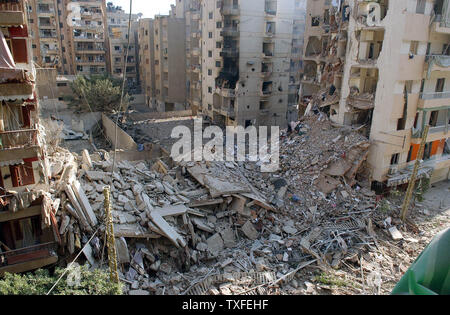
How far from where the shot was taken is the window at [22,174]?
496 inches

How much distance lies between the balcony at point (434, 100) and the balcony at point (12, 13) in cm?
2023

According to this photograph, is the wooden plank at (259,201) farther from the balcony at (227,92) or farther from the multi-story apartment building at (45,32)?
the multi-story apartment building at (45,32)

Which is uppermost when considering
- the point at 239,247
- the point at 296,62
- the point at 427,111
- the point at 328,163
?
the point at 296,62

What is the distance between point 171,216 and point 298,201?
Answer: 6803 millimetres


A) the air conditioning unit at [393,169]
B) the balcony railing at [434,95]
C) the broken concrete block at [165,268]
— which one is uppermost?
the balcony railing at [434,95]

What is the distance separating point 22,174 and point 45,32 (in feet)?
131

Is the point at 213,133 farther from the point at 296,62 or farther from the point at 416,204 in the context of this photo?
the point at 416,204

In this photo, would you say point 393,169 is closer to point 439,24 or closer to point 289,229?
point 439,24

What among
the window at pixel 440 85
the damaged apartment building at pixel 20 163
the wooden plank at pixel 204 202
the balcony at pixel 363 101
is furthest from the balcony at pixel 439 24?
the damaged apartment building at pixel 20 163

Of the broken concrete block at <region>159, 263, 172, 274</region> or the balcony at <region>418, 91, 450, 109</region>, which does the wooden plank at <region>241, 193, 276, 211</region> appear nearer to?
the broken concrete block at <region>159, 263, 172, 274</region>

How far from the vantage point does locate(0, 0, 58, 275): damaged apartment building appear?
11.5 meters
